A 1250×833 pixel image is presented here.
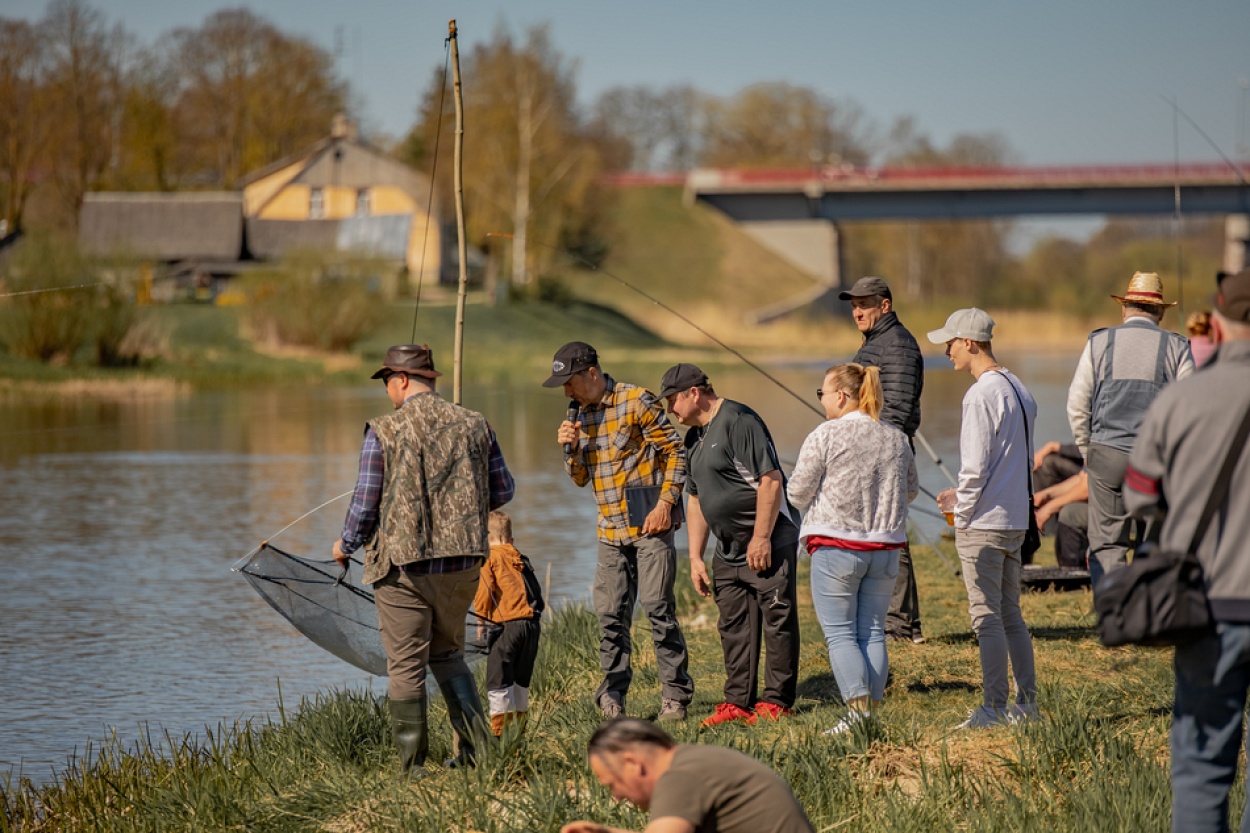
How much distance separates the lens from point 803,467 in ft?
18.1

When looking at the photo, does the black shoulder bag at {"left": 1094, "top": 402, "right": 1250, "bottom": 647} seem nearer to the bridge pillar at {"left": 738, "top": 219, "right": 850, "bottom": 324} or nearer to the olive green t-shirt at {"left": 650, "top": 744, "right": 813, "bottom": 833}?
the olive green t-shirt at {"left": 650, "top": 744, "right": 813, "bottom": 833}

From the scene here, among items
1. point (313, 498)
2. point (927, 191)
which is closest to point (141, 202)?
point (927, 191)

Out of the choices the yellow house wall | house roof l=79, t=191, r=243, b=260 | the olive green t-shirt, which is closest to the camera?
the olive green t-shirt

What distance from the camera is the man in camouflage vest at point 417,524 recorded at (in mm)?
5043

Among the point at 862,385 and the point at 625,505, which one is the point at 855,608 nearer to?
the point at 862,385

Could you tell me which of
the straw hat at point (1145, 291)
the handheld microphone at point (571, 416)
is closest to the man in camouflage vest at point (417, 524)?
the handheld microphone at point (571, 416)

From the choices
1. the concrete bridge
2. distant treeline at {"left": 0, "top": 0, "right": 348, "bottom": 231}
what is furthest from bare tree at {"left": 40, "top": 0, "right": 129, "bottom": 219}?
the concrete bridge

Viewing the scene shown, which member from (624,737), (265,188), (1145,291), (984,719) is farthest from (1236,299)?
(265,188)

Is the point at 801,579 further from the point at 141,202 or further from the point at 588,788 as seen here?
the point at 141,202

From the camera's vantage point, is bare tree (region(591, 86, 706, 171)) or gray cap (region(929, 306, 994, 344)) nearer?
gray cap (region(929, 306, 994, 344))

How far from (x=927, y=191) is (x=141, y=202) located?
3813 centimetres

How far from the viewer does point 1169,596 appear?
337cm

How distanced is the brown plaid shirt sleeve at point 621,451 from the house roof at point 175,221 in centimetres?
5941

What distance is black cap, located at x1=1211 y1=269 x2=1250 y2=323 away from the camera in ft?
11.3
